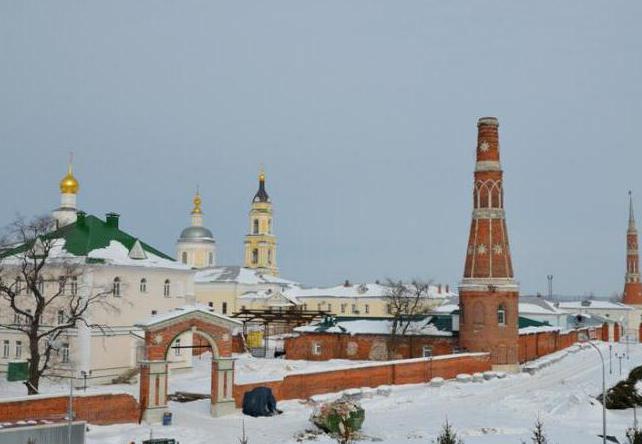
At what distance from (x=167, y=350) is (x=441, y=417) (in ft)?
37.1

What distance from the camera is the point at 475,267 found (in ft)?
162

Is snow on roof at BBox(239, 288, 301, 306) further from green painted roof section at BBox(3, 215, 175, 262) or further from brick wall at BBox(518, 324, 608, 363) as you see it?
green painted roof section at BBox(3, 215, 175, 262)

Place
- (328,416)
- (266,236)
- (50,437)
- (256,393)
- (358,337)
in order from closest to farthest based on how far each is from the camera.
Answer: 1. (50,437)
2. (328,416)
3. (256,393)
4. (358,337)
5. (266,236)

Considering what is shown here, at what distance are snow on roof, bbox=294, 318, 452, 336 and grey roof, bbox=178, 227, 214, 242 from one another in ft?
130

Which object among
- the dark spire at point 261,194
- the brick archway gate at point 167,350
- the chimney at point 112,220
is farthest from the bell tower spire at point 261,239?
the brick archway gate at point 167,350

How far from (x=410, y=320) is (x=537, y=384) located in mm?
11869

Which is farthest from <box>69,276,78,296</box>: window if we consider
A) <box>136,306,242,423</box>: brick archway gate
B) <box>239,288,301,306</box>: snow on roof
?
<box>239,288,301,306</box>: snow on roof

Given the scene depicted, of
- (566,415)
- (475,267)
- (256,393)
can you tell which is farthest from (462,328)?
Result: (256,393)

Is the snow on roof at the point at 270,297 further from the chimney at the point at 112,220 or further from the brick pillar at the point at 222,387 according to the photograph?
the brick pillar at the point at 222,387

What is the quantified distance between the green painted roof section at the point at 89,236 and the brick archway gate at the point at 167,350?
1183 centimetres

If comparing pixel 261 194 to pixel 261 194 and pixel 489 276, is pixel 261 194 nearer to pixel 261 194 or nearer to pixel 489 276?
pixel 261 194

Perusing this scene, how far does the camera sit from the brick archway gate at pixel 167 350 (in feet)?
98.0

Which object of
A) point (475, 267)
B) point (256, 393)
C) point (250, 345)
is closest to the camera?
point (256, 393)

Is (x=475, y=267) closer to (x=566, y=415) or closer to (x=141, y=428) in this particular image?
(x=566, y=415)
